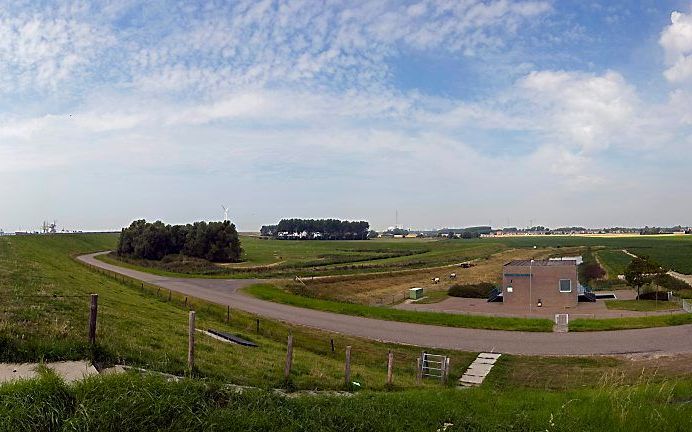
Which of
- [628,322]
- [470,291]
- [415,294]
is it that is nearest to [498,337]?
[628,322]

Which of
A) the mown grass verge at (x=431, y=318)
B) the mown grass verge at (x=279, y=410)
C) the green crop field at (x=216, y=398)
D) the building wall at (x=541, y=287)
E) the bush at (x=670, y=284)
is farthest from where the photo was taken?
the bush at (x=670, y=284)

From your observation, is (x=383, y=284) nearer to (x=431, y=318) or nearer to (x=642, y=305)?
(x=431, y=318)

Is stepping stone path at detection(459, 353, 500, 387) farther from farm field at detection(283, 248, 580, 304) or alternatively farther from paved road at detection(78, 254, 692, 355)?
farm field at detection(283, 248, 580, 304)

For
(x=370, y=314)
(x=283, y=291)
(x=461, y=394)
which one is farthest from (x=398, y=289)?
(x=461, y=394)

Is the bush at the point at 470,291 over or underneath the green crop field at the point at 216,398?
underneath

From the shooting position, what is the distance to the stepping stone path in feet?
69.9

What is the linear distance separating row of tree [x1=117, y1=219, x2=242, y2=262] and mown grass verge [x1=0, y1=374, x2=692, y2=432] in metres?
90.2

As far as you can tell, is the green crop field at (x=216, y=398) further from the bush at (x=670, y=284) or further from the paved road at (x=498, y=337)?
the bush at (x=670, y=284)

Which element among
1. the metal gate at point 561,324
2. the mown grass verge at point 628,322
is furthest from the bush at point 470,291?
the metal gate at point 561,324

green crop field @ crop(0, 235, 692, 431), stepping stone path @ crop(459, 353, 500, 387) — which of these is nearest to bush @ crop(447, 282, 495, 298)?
stepping stone path @ crop(459, 353, 500, 387)

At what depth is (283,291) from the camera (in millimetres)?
58625

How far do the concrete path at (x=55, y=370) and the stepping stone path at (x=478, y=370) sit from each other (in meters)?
14.5

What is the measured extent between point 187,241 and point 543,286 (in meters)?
68.6

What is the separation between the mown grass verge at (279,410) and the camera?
750 cm
